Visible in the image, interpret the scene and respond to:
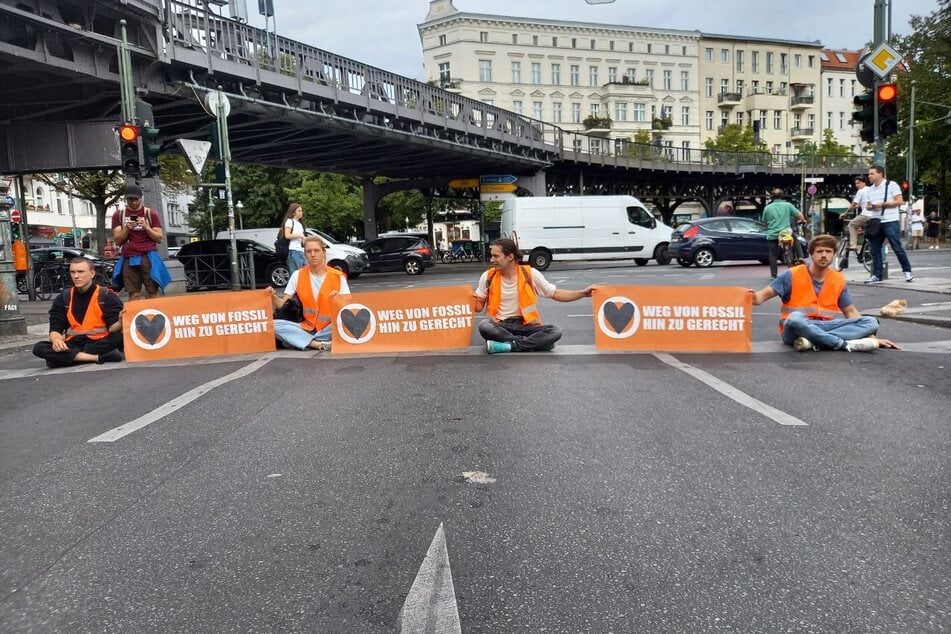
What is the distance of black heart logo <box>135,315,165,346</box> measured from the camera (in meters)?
8.51

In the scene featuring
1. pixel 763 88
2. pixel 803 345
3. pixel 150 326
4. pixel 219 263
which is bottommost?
pixel 803 345

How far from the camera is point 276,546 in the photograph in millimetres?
3123

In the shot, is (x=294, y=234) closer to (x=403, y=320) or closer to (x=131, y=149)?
(x=131, y=149)

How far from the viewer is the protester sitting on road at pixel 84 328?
26.7 ft

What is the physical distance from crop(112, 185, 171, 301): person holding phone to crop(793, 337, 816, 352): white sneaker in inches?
316

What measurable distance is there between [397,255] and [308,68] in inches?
367

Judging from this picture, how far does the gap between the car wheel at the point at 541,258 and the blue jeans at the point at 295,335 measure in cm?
1820

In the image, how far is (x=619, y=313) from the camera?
26.0 feet

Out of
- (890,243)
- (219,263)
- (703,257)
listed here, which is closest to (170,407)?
(890,243)

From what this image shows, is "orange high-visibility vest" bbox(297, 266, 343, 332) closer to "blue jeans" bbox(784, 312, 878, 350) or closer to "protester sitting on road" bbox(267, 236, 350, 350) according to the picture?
"protester sitting on road" bbox(267, 236, 350, 350)

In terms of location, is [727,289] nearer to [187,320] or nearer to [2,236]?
[187,320]

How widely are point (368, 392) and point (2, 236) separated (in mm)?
7545

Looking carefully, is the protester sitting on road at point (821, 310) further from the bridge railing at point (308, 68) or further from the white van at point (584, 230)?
the white van at point (584, 230)

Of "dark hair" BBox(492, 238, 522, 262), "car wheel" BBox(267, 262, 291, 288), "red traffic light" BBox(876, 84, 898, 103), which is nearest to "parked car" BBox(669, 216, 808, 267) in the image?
"red traffic light" BBox(876, 84, 898, 103)
